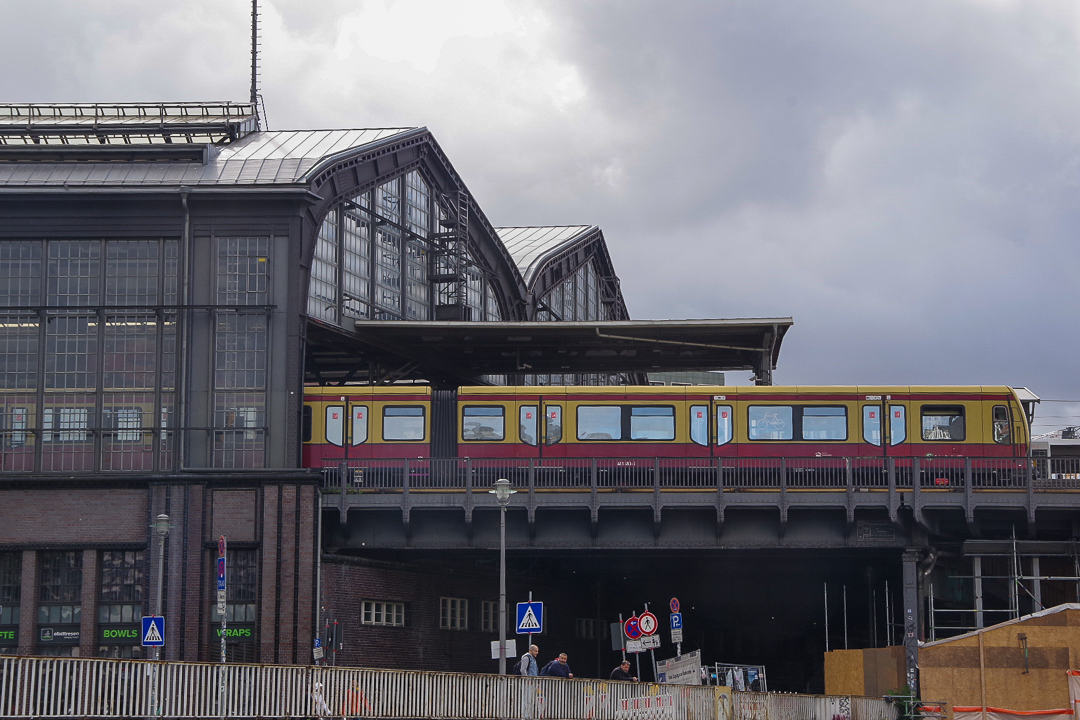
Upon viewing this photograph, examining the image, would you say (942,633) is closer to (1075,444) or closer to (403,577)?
(403,577)

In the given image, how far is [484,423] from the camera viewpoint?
140ft

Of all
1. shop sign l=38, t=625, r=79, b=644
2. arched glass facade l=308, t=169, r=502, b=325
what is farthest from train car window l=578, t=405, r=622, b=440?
shop sign l=38, t=625, r=79, b=644

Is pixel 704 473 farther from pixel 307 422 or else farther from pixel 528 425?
pixel 307 422

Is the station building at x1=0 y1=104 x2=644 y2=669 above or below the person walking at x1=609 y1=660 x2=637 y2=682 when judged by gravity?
above

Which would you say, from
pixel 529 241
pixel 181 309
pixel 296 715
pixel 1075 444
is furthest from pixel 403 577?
pixel 1075 444

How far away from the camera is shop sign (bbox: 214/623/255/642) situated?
41000 mm

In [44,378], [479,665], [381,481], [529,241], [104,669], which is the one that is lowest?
[479,665]

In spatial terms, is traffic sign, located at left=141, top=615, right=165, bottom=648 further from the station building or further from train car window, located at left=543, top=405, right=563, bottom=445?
train car window, located at left=543, top=405, right=563, bottom=445

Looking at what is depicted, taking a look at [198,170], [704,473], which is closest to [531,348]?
[704,473]

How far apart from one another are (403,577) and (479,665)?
17.0ft

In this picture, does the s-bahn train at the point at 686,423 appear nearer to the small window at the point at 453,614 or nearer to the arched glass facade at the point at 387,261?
the arched glass facade at the point at 387,261

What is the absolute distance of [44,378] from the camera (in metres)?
42.9

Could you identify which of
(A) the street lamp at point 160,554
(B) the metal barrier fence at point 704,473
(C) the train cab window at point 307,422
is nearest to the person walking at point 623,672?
(B) the metal barrier fence at point 704,473

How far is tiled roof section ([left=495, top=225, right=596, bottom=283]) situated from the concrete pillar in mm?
35291
